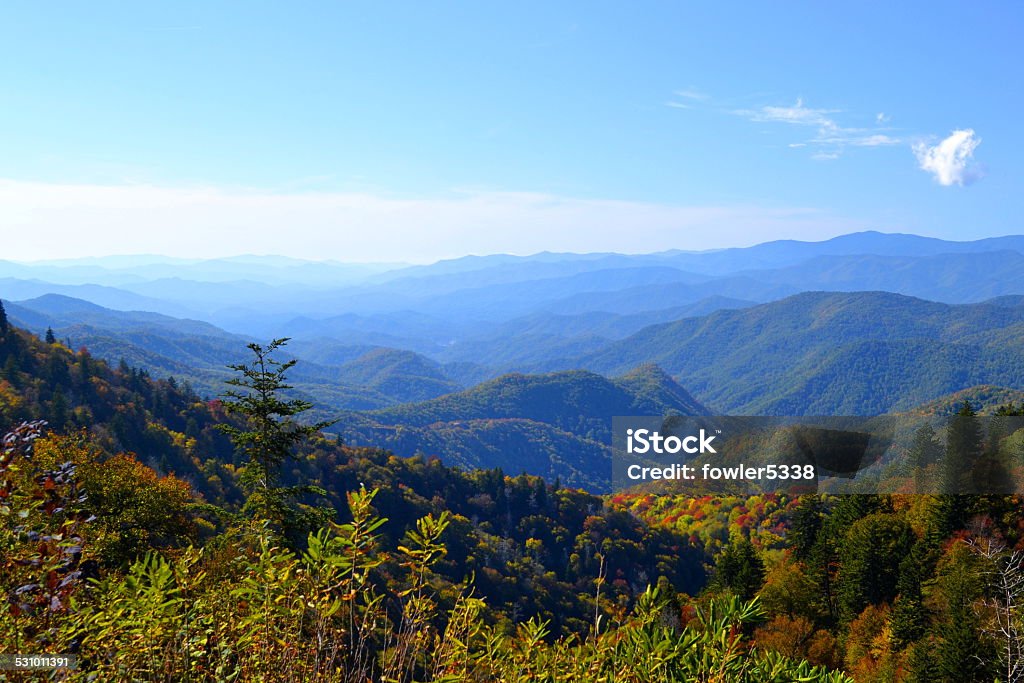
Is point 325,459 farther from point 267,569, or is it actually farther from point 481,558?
point 267,569

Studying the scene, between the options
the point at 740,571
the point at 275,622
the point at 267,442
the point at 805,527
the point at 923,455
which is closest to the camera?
the point at 275,622

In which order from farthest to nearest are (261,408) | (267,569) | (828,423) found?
(828,423) < (261,408) < (267,569)

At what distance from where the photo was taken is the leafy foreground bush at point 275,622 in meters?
3.55

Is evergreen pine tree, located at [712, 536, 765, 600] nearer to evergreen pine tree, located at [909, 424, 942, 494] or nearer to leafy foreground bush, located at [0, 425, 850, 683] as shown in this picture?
evergreen pine tree, located at [909, 424, 942, 494]

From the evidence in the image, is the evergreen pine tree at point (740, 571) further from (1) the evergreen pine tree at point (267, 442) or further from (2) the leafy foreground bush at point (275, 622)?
(2) the leafy foreground bush at point (275, 622)

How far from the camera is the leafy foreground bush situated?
11.6 ft

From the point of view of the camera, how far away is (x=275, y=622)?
389 centimetres

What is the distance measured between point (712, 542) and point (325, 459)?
5941 centimetres

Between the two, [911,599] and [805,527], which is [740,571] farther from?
[911,599]

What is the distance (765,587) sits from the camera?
40406 mm

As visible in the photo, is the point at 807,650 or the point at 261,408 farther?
the point at 807,650

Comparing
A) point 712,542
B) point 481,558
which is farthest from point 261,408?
point 712,542

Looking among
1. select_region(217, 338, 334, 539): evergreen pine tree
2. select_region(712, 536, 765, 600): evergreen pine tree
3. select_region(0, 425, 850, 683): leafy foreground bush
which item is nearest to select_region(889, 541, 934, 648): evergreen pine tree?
select_region(712, 536, 765, 600): evergreen pine tree

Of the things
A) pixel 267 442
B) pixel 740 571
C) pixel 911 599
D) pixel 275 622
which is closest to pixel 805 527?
pixel 740 571
